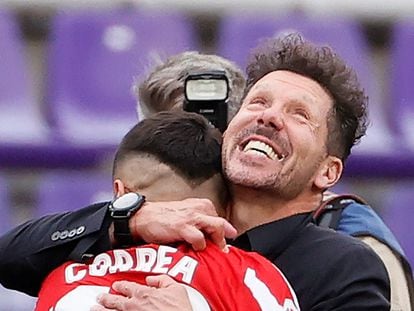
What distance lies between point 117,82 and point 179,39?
0.92 ft

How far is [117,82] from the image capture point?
3945 millimetres

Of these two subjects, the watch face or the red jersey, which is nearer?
the red jersey

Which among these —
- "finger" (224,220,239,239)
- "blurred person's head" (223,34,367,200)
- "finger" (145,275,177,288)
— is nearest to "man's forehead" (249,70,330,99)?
"blurred person's head" (223,34,367,200)

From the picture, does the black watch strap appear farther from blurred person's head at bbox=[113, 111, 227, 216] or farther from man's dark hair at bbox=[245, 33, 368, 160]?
man's dark hair at bbox=[245, 33, 368, 160]

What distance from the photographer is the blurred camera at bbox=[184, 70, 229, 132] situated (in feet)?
6.06

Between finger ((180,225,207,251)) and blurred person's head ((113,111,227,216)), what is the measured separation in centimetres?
8

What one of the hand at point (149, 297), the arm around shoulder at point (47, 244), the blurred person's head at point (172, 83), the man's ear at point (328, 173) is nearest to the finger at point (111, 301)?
the hand at point (149, 297)

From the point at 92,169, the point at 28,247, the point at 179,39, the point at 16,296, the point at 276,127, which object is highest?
the point at 276,127

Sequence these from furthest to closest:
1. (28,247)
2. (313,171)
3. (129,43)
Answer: (129,43), (313,171), (28,247)

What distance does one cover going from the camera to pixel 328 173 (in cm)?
167

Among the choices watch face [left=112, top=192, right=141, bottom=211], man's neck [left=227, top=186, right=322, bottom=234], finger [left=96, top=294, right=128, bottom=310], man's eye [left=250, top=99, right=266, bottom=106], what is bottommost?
man's neck [left=227, top=186, right=322, bottom=234]

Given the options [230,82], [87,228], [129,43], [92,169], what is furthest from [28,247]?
[129,43]

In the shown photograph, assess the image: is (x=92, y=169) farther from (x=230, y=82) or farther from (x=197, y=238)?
(x=197, y=238)

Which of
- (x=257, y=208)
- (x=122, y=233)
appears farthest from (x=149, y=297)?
(x=257, y=208)
